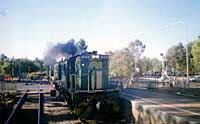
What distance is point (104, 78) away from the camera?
20.0 m

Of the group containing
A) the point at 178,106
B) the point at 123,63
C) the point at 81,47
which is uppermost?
the point at 81,47

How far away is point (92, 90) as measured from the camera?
18.9 metres

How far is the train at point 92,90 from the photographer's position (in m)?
17.8

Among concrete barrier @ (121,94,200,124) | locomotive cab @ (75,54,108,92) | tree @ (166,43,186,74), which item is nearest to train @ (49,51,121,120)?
locomotive cab @ (75,54,108,92)

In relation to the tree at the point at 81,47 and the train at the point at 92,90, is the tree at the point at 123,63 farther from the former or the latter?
the train at the point at 92,90

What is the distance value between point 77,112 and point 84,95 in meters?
1.29

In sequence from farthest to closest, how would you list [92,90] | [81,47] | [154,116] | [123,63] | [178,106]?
[123,63]
[81,47]
[92,90]
[178,106]
[154,116]

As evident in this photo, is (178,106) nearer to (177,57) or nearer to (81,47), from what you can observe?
(81,47)

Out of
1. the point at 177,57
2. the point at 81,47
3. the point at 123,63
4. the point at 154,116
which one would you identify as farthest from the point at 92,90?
the point at 177,57

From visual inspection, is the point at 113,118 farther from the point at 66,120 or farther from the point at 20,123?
the point at 20,123

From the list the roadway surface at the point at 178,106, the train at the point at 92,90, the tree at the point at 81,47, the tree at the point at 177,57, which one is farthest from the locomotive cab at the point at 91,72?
the tree at the point at 177,57

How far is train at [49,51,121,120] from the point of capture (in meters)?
17.8

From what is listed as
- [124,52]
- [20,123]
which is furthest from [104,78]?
[124,52]

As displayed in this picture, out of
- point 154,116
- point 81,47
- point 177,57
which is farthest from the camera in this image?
point 177,57
